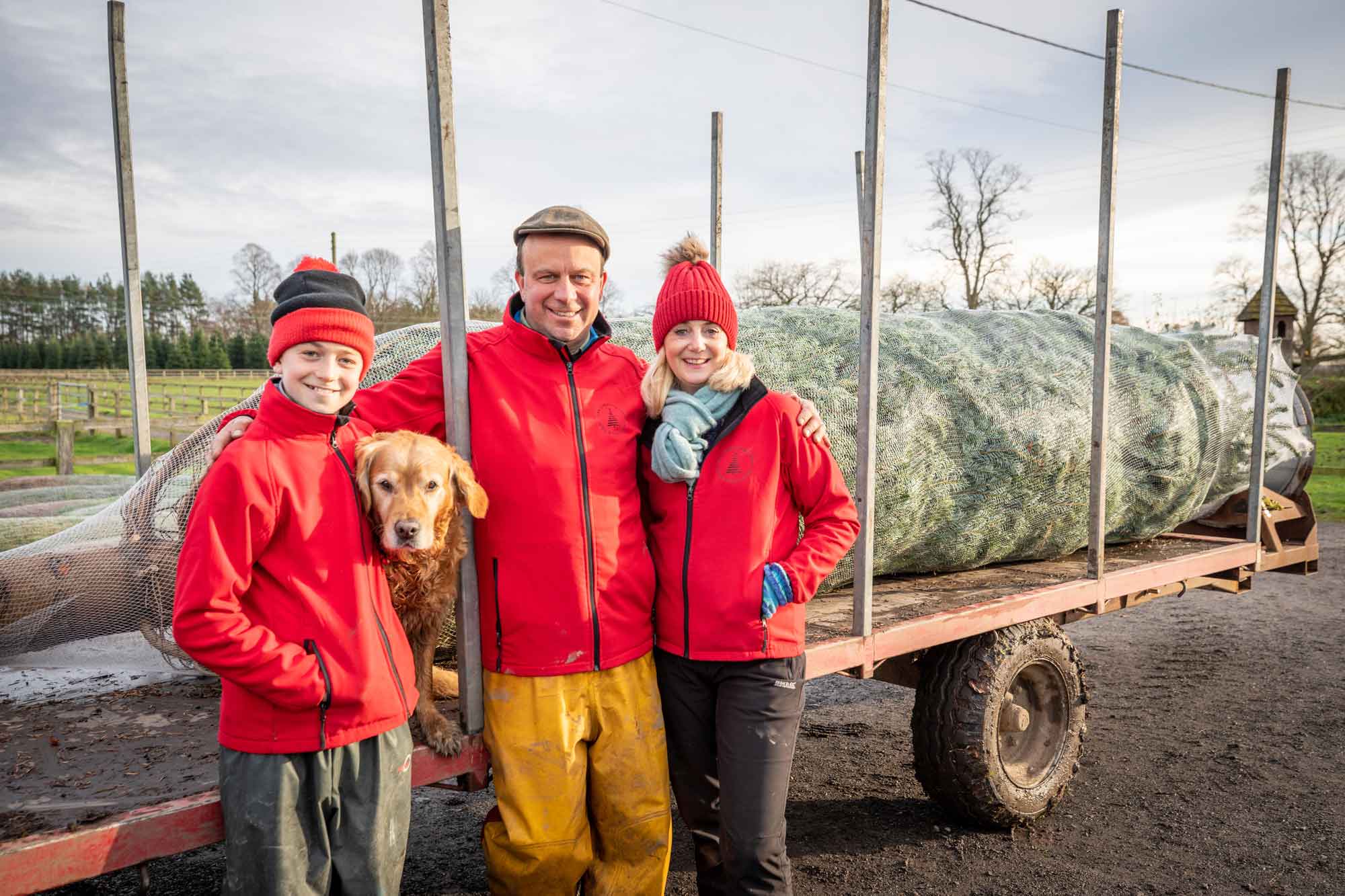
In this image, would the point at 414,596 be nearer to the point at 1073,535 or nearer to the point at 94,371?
the point at 1073,535

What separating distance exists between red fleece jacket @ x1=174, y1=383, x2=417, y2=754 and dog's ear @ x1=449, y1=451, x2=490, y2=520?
284mm

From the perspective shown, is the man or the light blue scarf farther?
the light blue scarf

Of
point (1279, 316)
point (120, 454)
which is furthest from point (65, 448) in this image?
point (1279, 316)

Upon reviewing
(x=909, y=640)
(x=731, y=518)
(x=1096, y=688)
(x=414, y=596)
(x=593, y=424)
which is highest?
(x=593, y=424)

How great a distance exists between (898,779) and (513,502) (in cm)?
328

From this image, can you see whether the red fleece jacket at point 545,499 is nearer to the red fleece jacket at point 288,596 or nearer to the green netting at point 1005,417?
the red fleece jacket at point 288,596

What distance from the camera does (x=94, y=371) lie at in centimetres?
3966

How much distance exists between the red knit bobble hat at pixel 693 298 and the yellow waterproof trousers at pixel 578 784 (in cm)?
112

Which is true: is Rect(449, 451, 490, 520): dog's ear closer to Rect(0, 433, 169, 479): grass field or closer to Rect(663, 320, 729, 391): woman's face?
Rect(663, 320, 729, 391): woman's face

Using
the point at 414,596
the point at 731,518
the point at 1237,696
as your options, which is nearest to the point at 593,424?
the point at 731,518

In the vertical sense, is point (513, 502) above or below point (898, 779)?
above

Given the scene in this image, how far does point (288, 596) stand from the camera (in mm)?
2205

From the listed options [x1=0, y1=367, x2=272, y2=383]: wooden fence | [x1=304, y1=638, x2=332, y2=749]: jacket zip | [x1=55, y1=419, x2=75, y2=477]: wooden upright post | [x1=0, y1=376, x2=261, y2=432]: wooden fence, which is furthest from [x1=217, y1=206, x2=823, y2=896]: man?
[x1=0, y1=367, x2=272, y2=383]: wooden fence

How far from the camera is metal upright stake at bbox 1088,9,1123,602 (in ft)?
13.8
